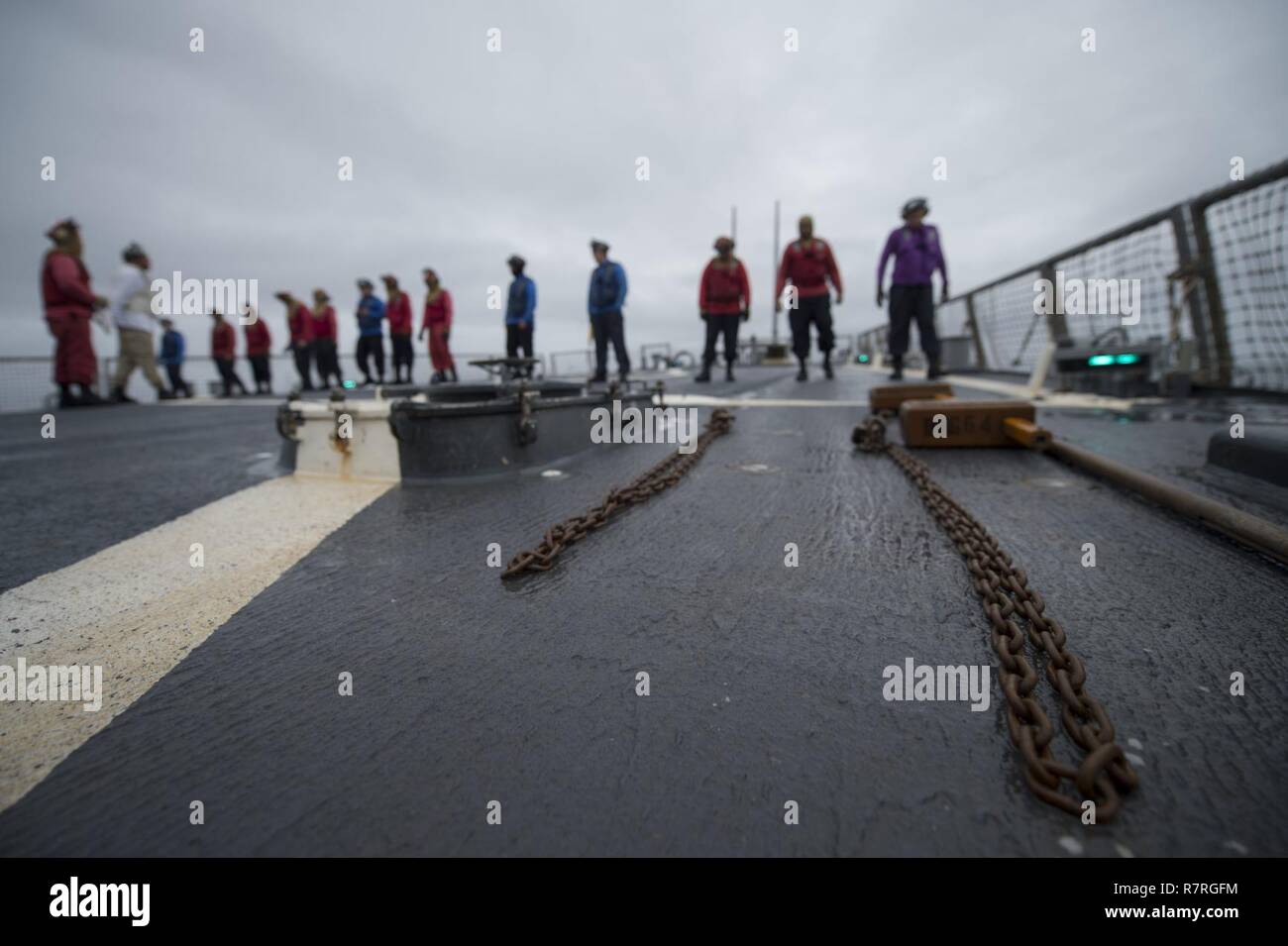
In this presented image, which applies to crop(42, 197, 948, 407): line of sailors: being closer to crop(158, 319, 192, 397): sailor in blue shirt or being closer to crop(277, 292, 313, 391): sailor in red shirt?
crop(277, 292, 313, 391): sailor in red shirt

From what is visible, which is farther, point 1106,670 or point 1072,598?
point 1072,598

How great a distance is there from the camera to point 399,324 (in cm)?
1337

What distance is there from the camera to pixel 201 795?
→ 0.87 metres

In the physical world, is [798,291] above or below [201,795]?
above

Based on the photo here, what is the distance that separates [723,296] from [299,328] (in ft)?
36.7

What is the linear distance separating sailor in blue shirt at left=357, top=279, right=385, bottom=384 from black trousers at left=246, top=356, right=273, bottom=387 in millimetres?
3677

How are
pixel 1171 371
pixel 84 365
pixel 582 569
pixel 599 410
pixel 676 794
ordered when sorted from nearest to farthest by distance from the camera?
1. pixel 676 794
2. pixel 582 569
3. pixel 599 410
4. pixel 1171 371
5. pixel 84 365

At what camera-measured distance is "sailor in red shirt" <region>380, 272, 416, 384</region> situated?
42.3ft

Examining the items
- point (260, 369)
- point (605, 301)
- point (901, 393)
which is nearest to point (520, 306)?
point (605, 301)

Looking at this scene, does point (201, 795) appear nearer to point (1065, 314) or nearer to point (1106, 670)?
point (1106, 670)

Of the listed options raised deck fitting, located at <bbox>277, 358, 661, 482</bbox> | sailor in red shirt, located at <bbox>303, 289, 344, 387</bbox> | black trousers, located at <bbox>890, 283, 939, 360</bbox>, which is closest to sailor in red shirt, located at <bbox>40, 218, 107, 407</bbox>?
sailor in red shirt, located at <bbox>303, 289, 344, 387</bbox>
